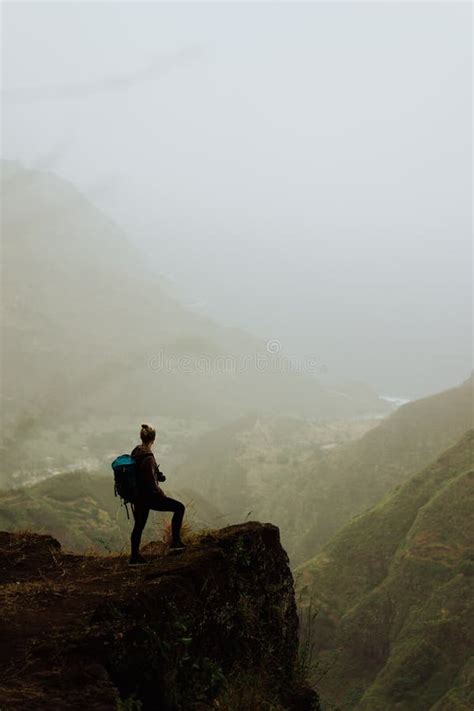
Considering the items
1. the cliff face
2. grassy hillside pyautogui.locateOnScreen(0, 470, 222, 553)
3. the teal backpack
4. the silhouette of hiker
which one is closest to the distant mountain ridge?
grassy hillside pyautogui.locateOnScreen(0, 470, 222, 553)

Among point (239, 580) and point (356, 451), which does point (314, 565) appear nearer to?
point (239, 580)

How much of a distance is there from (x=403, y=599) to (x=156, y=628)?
26.0 m

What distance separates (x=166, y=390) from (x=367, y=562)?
6483 inches

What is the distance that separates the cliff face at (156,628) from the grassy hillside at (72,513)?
2810 centimetres

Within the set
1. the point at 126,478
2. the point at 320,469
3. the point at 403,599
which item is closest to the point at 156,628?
the point at 126,478

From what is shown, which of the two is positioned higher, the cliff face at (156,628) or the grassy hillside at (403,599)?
the cliff face at (156,628)

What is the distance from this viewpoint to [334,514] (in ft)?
214

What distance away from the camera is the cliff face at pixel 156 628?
6.00m

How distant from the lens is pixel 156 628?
685cm

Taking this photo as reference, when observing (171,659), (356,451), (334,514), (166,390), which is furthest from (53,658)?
(166,390)

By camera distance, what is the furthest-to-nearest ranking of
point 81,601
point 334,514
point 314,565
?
point 334,514, point 314,565, point 81,601

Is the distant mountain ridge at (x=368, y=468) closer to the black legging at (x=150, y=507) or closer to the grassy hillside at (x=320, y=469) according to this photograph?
the grassy hillside at (x=320, y=469)

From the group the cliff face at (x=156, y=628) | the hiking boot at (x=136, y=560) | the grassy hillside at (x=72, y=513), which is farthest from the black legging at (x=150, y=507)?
the grassy hillside at (x=72, y=513)

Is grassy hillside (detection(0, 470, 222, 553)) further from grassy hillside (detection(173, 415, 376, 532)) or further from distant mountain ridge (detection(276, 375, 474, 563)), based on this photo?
grassy hillside (detection(173, 415, 376, 532))
